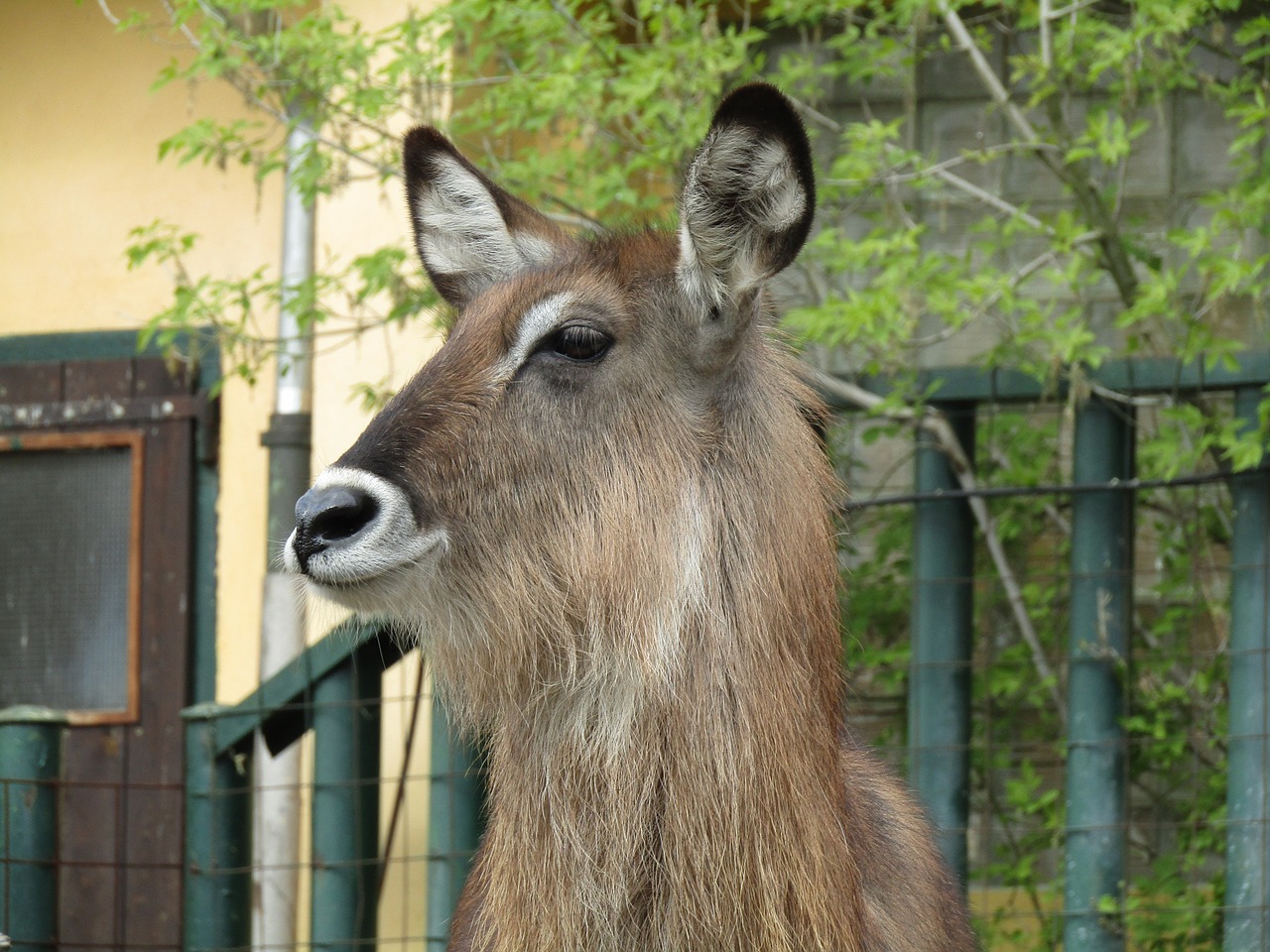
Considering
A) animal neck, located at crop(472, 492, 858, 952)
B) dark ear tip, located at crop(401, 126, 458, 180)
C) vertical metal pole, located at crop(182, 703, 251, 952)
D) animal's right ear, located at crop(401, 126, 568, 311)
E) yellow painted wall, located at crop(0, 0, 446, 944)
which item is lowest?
vertical metal pole, located at crop(182, 703, 251, 952)

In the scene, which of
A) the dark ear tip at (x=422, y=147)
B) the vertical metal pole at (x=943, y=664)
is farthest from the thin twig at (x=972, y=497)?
the dark ear tip at (x=422, y=147)

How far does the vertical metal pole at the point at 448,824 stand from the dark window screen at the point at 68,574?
283 centimetres

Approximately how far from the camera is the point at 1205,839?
15.5 feet

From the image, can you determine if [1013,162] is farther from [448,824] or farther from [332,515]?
[332,515]

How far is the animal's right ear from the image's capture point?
123 inches

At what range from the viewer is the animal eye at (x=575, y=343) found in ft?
9.08

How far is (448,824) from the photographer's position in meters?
4.25

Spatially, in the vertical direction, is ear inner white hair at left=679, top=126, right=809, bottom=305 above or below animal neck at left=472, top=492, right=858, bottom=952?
above

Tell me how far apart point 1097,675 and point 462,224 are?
197cm

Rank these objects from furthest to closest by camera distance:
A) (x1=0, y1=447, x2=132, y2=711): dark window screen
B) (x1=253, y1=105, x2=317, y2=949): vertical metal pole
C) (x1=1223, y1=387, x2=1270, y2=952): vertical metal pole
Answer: (x1=0, y1=447, x2=132, y2=711): dark window screen
(x1=253, y1=105, x2=317, y2=949): vertical metal pole
(x1=1223, y1=387, x2=1270, y2=952): vertical metal pole

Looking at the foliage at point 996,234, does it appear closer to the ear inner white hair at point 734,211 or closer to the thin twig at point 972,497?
the thin twig at point 972,497

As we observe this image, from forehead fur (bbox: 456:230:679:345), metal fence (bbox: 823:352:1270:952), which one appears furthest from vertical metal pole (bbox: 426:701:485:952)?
forehead fur (bbox: 456:230:679:345)

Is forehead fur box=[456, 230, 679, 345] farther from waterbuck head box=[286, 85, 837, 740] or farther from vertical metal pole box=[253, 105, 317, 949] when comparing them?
vertical metal pole box=[253, 105, 317, 949]

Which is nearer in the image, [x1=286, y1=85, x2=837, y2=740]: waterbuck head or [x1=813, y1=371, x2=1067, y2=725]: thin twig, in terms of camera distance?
[x1=286, y1=85, x2=837, y2=740]: waterbuck head
